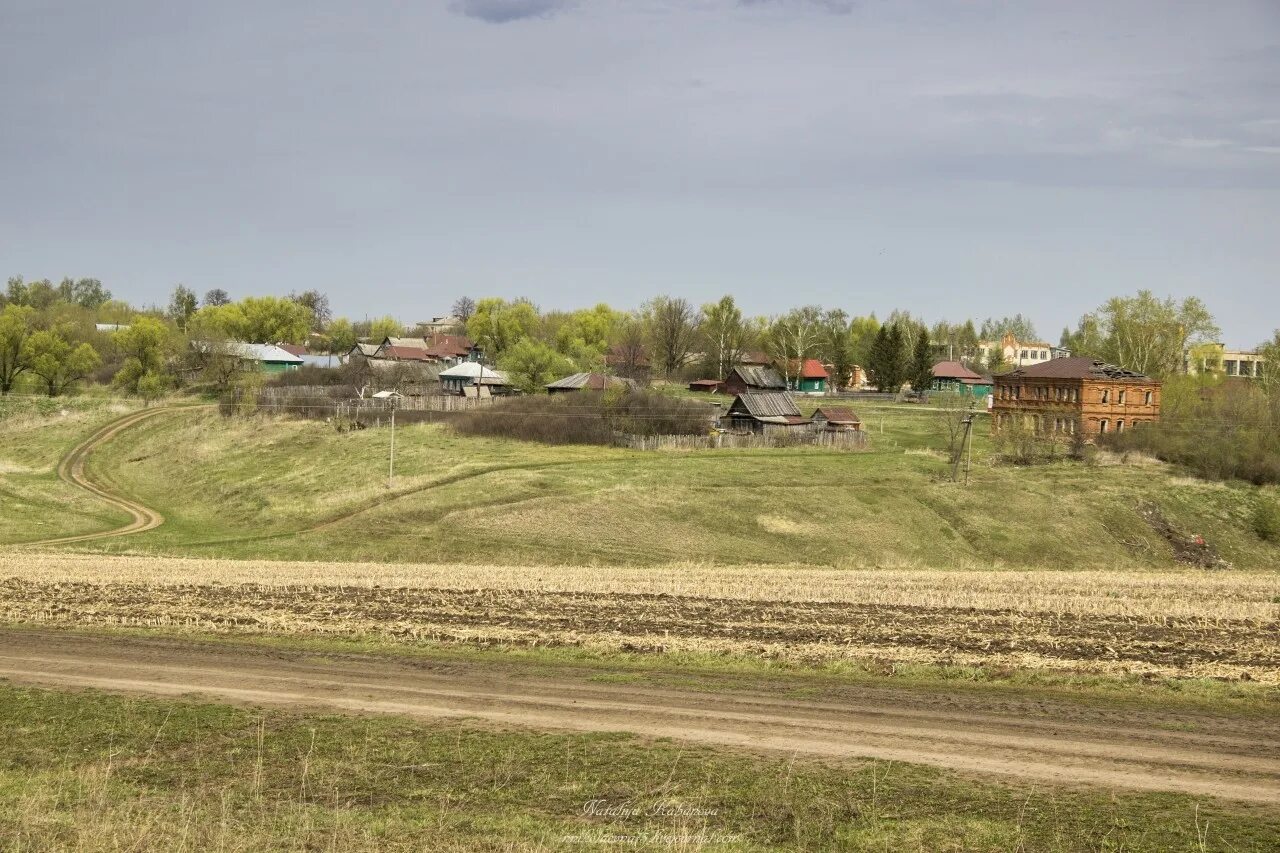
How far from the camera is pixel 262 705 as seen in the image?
882 inches

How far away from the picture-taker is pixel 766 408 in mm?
94188

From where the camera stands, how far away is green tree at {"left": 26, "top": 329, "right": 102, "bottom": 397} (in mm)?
121125

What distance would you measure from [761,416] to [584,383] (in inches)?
786

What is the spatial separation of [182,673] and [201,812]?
377 inches

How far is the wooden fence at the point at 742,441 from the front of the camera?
85.8 meters

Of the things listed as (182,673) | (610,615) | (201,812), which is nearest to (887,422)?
(610,615)

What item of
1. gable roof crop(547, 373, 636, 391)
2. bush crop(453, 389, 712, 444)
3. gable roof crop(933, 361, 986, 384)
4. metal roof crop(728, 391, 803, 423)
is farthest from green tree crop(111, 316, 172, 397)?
gable roof crop(933, 361, 986, 384)

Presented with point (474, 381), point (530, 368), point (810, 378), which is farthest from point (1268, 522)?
point (810, 378)

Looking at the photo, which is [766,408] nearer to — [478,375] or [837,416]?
[837,416]

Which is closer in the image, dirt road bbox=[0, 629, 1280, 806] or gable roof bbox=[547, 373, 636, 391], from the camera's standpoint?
dirt road bbox=[0, 629, 1280, 806]

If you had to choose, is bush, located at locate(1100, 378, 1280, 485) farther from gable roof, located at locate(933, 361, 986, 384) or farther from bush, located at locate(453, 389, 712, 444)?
gable roof, located at locate(933, 361, 986, 384)

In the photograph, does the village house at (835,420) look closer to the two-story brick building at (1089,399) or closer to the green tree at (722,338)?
the two-story brick building at (1089,399)

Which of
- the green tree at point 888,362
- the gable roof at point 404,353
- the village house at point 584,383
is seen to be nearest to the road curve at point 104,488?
the village house at point 584,383

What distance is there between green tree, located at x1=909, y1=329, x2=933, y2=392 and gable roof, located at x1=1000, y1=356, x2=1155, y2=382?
45217 millimetres
